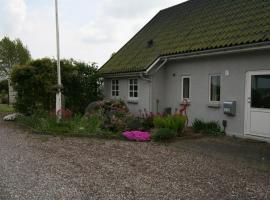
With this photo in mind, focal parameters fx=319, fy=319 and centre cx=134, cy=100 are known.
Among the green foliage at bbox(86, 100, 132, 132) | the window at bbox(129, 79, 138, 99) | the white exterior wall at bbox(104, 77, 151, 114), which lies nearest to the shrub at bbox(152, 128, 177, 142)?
the green foliage at bbox(86, 100, 132, 132)

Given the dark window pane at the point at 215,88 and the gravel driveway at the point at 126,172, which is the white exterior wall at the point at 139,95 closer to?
the dark window pane at the point at 215,88

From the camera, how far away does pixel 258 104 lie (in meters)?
10.2

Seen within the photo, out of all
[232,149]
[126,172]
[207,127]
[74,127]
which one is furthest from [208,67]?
[126,172]

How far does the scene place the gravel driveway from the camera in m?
→ 5.33

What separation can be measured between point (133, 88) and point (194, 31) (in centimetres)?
420

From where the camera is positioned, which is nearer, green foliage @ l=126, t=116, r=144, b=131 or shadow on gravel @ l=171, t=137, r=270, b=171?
shadow on gravel @ l=171, t=137, r=270, b=171

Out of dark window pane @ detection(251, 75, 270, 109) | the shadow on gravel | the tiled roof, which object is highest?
the tiled roof

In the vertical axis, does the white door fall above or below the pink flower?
above

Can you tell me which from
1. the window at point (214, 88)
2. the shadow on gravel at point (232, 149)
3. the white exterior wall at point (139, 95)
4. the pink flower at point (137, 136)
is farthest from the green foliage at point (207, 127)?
the white exterior wall at point (139, 95)

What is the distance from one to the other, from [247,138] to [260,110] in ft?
3.53

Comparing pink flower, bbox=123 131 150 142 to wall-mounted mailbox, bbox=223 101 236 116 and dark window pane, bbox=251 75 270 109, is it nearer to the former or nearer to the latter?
wall-mounted mailbox, bbox=223 101 236 116

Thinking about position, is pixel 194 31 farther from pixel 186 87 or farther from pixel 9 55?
pixel 9 55

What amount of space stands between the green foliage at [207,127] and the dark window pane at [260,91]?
1.73m

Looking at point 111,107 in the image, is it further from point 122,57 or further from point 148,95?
point 122,57
